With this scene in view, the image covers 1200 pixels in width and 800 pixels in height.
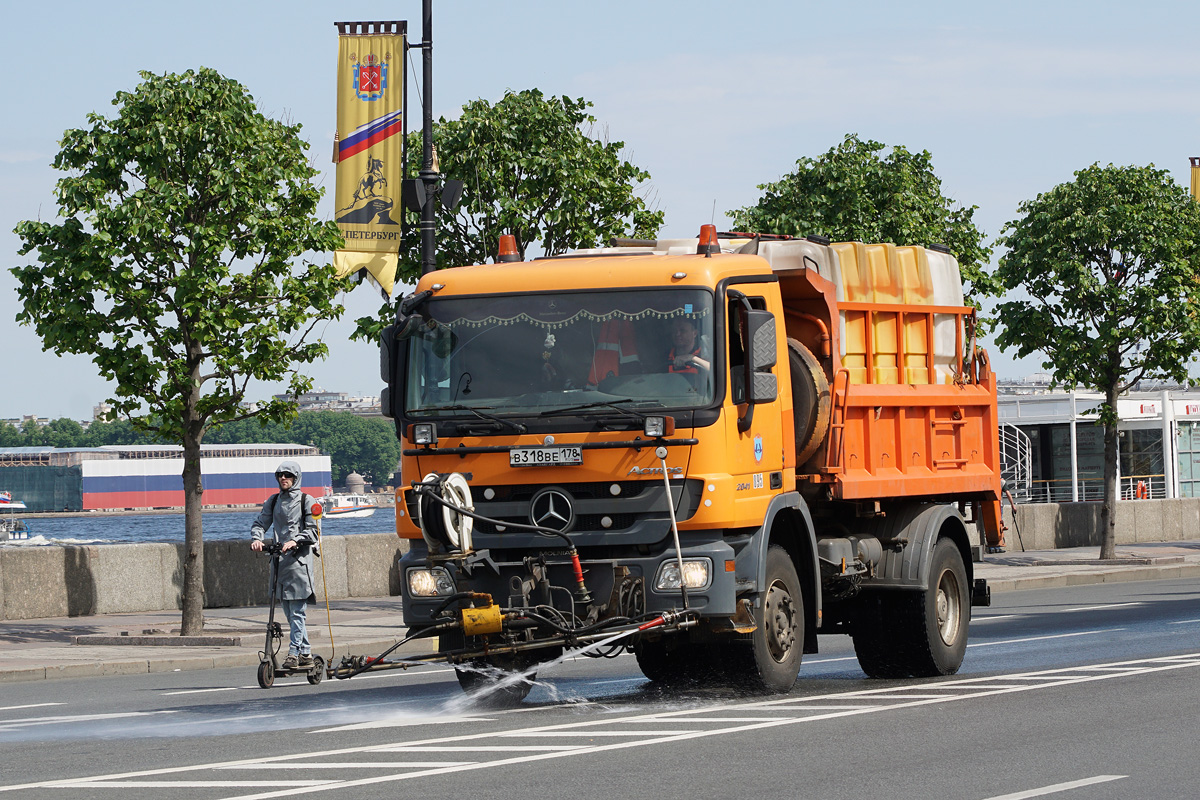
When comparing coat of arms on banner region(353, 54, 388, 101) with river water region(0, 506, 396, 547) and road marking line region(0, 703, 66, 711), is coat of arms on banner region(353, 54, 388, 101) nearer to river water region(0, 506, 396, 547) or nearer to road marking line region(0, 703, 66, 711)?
road marking line region(0, 703, 66, 711)

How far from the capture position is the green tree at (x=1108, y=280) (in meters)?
31.4

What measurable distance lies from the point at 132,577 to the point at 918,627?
1327cm

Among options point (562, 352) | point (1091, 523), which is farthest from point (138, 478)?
point (562, 352)

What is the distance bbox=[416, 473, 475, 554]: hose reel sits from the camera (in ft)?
35.3

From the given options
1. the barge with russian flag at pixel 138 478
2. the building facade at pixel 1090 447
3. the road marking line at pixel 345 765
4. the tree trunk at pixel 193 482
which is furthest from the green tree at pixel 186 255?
the barge with russian flag at pixel 138 478

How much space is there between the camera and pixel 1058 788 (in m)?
8.09

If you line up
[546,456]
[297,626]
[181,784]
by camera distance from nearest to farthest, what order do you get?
[181,784], [546,456], [297,626]

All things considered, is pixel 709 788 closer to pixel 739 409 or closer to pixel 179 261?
pixel 739 409

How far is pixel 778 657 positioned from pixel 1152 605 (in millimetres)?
12166

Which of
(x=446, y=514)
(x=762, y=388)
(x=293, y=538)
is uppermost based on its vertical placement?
(x=762, y=388)

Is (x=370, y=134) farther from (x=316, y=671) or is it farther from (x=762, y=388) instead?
(x=762, y=388)

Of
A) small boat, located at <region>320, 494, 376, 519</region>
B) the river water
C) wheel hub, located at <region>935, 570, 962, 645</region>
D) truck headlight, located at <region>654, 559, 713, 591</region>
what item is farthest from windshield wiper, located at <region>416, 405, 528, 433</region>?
small boat, located at <region>320, 494, 376, 519</region>

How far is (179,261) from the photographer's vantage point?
19.5 metres

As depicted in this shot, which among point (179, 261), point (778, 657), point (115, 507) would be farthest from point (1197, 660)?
point (115, 507)
